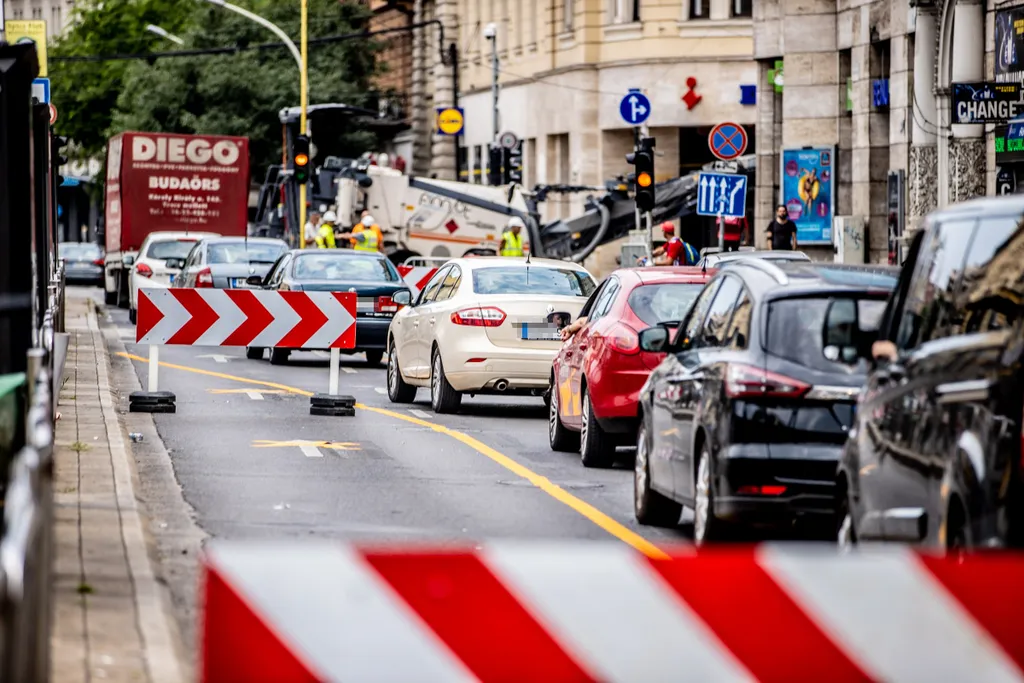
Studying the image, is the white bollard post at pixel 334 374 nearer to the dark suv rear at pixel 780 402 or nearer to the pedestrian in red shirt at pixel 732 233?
the dark suv rear at pixel 780 402

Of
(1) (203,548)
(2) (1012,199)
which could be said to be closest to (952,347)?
(2) (1012,199)

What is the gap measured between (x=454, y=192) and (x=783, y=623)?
3981cm

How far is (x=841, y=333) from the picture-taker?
9820mm

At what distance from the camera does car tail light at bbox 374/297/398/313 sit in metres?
27.5

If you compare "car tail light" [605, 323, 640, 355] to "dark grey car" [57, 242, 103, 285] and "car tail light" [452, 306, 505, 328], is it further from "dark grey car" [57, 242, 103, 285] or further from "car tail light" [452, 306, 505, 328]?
"dark grey car" [57, 242, 103, 285]

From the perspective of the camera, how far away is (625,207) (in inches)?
1692

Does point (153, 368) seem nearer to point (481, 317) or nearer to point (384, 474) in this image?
point (481, 317)

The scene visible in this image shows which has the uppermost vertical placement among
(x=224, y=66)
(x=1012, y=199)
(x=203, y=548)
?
(x=224, y=66)

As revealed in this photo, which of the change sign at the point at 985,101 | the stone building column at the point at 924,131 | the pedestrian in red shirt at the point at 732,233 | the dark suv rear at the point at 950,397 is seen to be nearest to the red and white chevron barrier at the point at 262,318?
the change sign at the point at 985,101

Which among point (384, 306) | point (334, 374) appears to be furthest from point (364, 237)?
point (334, 374)

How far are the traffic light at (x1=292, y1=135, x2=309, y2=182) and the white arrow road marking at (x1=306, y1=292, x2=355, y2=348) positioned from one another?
77.2 feet

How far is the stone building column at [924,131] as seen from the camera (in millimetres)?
31688

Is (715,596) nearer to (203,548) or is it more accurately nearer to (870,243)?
(203,548)

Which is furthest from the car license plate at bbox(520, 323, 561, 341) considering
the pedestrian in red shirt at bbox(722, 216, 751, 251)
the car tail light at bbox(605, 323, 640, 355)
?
the pedestrian in red shirt at bbox(722, 216, 751, 251)
